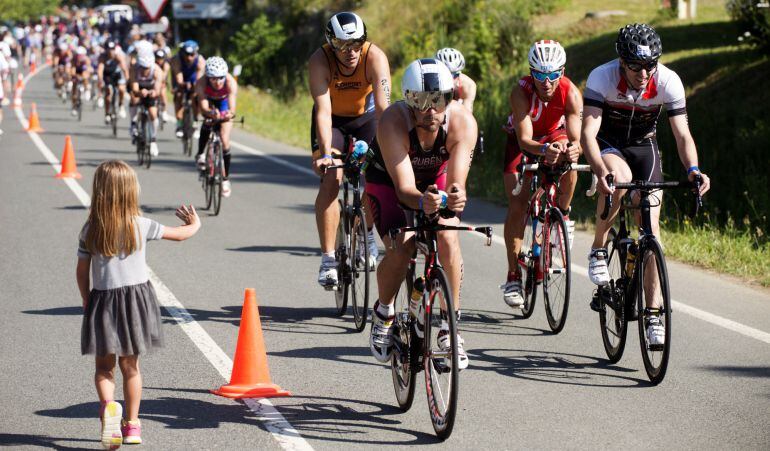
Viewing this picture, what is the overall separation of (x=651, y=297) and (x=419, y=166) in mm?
1643

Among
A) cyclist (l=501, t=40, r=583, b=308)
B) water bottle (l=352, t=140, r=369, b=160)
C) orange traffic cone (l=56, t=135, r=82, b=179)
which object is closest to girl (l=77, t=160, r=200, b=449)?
water bottle (l=352, t=140, r=369, b=160)

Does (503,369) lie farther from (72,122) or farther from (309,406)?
(72,122)

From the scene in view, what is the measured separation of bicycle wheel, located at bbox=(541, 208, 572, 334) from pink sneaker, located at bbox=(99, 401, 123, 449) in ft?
11.8

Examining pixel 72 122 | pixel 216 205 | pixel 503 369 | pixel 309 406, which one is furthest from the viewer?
pixel 72 122

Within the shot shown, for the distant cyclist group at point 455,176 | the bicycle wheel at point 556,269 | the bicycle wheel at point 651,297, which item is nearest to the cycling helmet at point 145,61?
the distant cyclist group at point 455,176

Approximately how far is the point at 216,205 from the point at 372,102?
5862 millimetres

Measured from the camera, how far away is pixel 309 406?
6996mm

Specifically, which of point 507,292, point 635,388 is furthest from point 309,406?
point 507,292

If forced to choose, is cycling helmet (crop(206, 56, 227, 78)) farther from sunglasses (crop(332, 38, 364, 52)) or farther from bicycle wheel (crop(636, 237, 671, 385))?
bicycle wheel (crop(636, 237, 671, 385))

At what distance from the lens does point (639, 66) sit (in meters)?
7.72

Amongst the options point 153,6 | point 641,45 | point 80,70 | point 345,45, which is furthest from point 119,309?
point 80,70

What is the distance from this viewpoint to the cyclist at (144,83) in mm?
21219

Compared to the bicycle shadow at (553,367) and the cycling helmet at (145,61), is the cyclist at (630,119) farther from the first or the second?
the cycling helmet at (145,61)

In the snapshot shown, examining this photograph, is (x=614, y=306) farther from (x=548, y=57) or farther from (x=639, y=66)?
(x=548, y=57)
